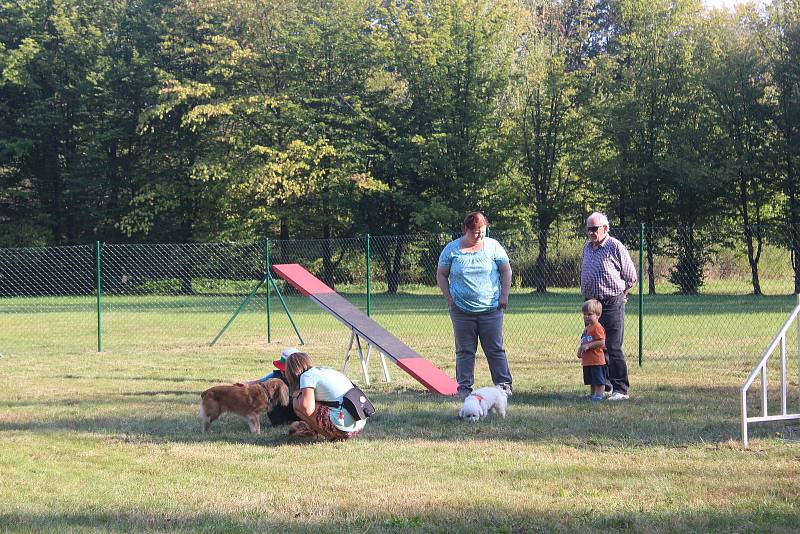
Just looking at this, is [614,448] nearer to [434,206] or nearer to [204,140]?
[434,206]

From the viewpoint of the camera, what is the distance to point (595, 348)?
816 centimetres

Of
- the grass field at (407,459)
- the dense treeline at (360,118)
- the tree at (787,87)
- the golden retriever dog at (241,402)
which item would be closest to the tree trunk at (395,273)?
the dense treeline at (360,118)

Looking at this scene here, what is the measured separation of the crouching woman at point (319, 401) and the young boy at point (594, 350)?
2590 mm

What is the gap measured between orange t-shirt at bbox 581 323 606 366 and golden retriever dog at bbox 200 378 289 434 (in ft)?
9.76

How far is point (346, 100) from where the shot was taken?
3612 cm

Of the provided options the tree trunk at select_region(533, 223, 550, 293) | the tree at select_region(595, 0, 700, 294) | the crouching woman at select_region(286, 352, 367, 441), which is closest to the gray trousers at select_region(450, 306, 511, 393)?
the crouching woman at select_region(286, 352, 367, 441)

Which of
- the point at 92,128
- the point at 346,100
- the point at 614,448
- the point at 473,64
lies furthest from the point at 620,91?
the point at 614,448

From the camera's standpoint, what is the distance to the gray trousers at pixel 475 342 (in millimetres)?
8273

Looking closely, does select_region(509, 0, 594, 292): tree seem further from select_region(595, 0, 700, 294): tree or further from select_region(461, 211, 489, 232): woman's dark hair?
select_region(461, 211, 489, 232): woman's dark hair

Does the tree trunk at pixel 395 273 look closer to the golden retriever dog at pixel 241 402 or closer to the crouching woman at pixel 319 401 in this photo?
the golden retriever dog at pixel 241 402

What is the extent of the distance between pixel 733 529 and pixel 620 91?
3156 centimetres

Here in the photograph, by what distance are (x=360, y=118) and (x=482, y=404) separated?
2891 centimetres

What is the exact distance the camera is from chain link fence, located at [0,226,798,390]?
558 inches

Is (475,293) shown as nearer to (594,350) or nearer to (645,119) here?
(594,350)
